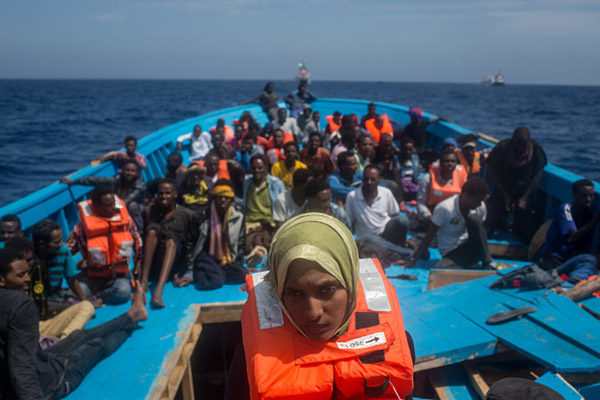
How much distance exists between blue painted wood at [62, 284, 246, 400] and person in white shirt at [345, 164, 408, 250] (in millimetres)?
1510

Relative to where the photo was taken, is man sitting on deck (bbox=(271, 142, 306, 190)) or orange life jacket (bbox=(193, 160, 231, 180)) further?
orange life jacket (bbox=(193, 160, 231, 180))

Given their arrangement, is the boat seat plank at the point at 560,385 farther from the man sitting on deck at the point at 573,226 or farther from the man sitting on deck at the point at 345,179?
the man sitting on deck at the point at 345,179

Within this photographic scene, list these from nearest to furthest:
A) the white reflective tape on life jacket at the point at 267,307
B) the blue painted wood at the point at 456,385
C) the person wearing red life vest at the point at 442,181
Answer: the white reflective tape on life jacket at the point at 267,307, the blue painted wood at the point at 456,385, the person wearing red life vest at the point at 442,181

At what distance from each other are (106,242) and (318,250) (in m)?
3.24

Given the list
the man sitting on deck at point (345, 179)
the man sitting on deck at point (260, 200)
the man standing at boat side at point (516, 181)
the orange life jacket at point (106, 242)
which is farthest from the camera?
the man sitting on deck at point (345, 179)

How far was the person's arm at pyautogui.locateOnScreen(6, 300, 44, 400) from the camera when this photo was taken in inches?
90.8

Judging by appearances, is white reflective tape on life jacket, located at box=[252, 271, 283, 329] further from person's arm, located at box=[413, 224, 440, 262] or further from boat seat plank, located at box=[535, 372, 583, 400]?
person's arm, located at box=[413, 224, 440, 262]

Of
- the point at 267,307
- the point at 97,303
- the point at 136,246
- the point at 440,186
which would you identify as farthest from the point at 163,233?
the point at 440,186

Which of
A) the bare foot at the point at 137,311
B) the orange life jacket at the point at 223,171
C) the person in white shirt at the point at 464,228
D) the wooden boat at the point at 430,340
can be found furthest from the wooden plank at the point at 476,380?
the orange life jacket at the point at 223,171

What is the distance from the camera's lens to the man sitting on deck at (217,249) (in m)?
4.22

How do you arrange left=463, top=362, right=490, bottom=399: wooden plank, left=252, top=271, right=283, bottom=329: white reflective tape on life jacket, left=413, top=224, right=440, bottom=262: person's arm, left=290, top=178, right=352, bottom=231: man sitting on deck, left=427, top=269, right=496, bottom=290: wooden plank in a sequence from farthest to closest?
left=413, top=224, right=440, bottom=262: person's arm → left=290, top=178, right=352, bottom=231: man sitting on deck → left=427, top=269, right=496, bottom=290: wooden plank → left=463, top=362, right=490, bottom=399: wooden plank → left=252, top=271, right=283, bottom=329: white reflective tape on life jacket

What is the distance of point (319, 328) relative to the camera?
142 cm

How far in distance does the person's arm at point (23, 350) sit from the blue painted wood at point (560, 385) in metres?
2.74

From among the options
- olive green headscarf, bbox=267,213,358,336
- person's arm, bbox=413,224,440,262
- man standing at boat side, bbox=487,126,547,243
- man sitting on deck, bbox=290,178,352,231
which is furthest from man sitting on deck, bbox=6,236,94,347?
man standing at boat side, bbox=487,126,547,243
